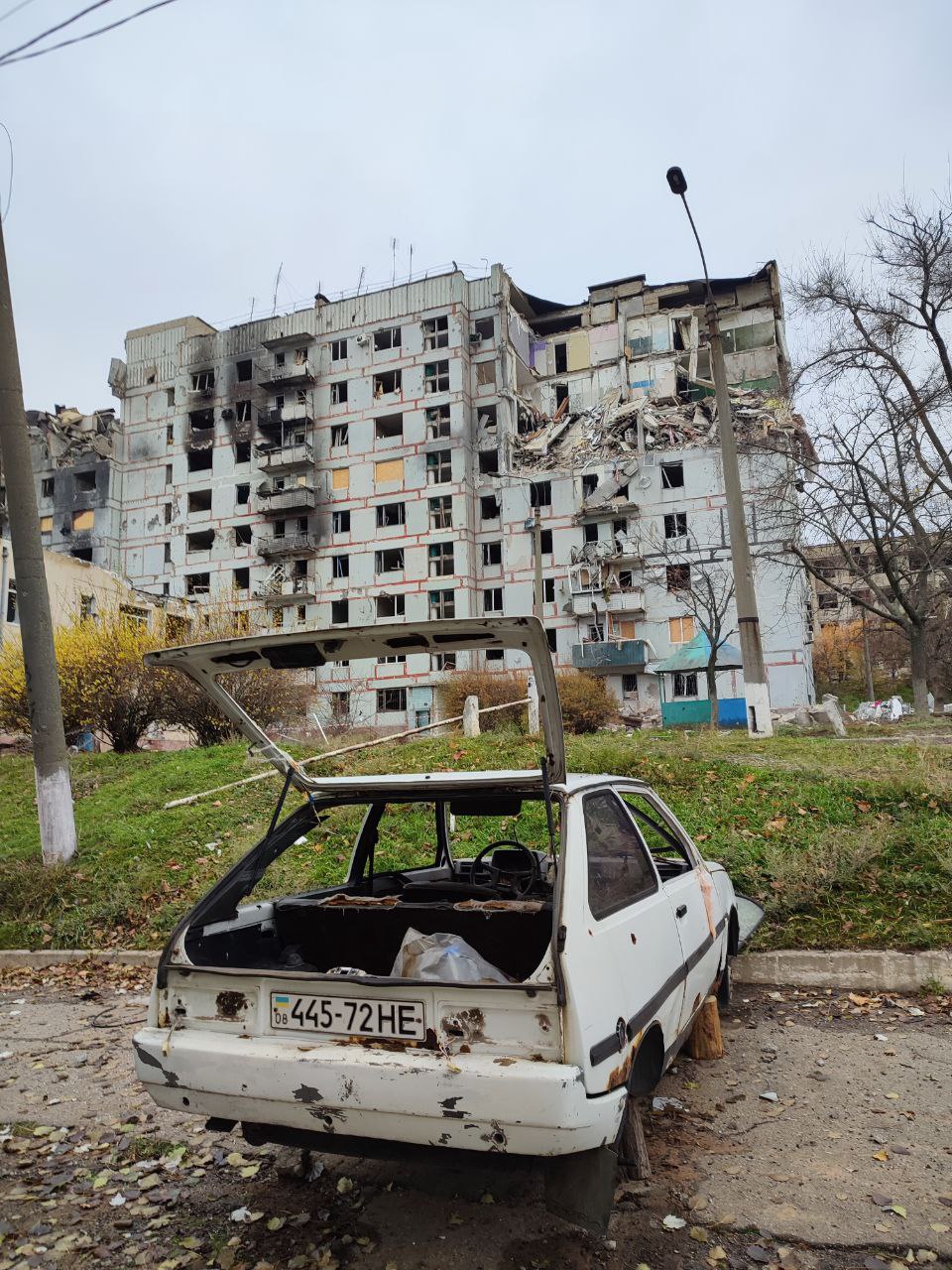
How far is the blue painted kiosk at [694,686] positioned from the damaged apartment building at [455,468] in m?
0.43

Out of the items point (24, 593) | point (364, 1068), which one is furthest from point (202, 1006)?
point (24, 593)

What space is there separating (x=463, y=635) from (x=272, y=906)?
1766 mm

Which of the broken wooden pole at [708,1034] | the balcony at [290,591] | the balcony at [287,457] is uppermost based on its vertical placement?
the balcony at [287,457]

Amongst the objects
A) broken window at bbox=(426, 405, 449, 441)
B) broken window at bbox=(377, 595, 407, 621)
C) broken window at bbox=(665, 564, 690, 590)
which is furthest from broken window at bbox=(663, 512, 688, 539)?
broken window at bbox=(377, 595, 407, 621)

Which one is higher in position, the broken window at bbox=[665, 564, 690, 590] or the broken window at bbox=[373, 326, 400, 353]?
the broken window at bbox=[373, 326, 400, 353]

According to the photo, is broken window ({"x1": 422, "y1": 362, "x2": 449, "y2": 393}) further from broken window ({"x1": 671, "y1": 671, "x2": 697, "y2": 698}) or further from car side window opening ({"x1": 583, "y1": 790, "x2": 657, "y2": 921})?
car side window opening ({"x1": 583, "y1": 790, "x2": 657, "y2": 921})

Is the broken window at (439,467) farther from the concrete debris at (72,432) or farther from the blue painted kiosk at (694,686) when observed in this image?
the concrete debris at (72,432)

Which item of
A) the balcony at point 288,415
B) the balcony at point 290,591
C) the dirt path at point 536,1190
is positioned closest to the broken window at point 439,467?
the balcony at point 288,415

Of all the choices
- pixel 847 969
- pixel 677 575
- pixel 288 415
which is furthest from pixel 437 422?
pixel 847 969

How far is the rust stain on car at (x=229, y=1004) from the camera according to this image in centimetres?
320

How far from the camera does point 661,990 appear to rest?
3529 mm

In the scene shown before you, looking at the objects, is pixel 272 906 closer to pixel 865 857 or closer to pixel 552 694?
pixel 552 694

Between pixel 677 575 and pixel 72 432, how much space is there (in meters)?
38.7

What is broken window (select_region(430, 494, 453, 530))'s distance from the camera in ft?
146
